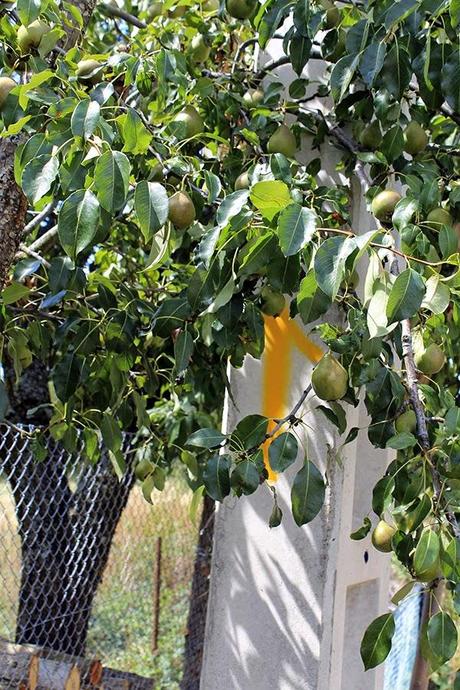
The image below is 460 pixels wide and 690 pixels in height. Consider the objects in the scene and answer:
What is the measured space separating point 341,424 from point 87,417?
0.80m

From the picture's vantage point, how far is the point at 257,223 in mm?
1424

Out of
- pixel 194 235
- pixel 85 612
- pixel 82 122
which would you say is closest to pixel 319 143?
pixel 194 235

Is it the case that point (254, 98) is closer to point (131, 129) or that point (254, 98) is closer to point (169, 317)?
point (169, 317)

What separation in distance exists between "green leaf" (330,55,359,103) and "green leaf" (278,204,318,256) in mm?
548

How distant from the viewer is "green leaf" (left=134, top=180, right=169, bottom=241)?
1.34 metres

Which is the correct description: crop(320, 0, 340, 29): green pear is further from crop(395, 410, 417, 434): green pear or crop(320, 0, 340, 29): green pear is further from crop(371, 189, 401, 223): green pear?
crop(395, 410, 417, 434): green pear

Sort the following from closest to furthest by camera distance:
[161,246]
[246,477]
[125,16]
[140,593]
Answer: [246,477] < [161,246] < [125,16] < [140,593]

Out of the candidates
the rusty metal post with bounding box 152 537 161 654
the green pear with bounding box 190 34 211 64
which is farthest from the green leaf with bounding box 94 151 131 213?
the rusty metal post with bounding box 152 537 161 654

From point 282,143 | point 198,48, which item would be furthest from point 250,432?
point 198,48

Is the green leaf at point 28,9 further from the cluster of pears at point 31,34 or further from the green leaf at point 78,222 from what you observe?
the green leaf at point 78,222

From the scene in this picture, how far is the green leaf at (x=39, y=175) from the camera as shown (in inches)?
52.6

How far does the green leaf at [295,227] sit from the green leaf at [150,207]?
198 mm

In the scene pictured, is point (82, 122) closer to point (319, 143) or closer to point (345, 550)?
point (319, 143)

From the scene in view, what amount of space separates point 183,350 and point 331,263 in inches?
21.3
